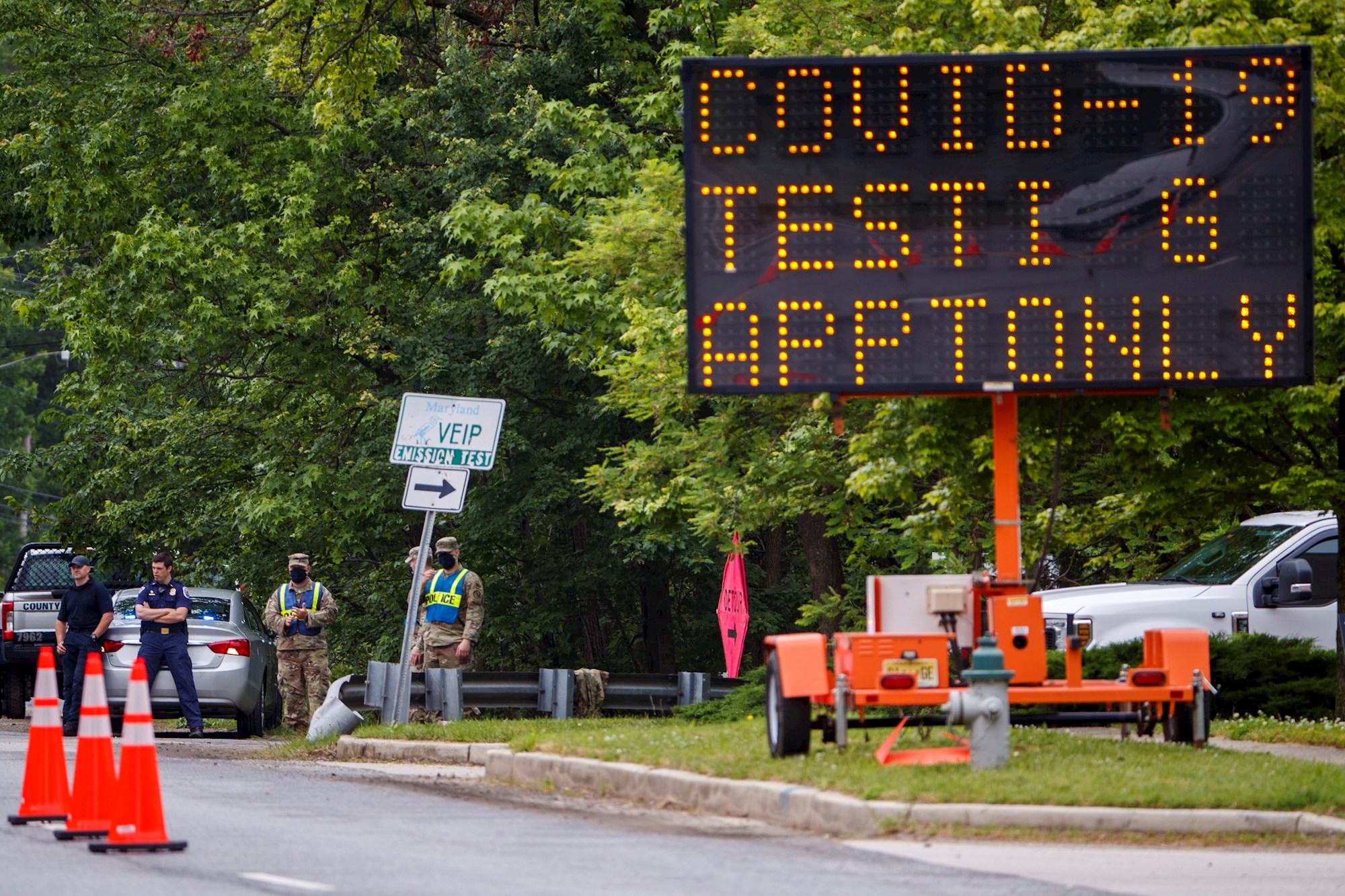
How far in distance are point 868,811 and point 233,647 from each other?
10.7 metres

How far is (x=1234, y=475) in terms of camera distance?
15.1 meters

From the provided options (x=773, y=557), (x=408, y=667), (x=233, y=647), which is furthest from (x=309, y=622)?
(x=773, y=557)

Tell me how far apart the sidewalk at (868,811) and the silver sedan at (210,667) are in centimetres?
791

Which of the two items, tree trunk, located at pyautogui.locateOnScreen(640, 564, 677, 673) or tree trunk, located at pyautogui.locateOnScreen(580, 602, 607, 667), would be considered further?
tree trunk, located at pyautogui.locateOnScreen(580, 602, 607, 667)

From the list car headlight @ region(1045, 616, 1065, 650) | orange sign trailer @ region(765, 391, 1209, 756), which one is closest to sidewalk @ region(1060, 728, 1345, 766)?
orange sign trailer @ region(765, 391, 1209, 756)

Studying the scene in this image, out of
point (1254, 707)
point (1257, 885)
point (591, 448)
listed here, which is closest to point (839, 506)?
point (1254, 707)

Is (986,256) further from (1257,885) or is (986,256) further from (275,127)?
(275,127)

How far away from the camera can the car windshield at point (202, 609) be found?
19.7 metres

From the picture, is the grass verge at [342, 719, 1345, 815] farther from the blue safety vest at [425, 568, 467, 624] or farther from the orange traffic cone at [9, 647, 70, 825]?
the blue safety vest at [425, 568, 467, 624]

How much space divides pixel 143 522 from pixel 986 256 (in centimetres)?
1835

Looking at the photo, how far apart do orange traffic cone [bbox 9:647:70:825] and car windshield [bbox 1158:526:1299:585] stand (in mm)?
10695

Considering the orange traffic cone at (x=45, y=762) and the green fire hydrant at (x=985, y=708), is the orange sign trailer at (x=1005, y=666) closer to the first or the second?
the green fire hydrant at (x=985, y=708)

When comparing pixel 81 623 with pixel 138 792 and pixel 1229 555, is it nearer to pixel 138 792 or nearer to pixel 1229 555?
pixel 138 792

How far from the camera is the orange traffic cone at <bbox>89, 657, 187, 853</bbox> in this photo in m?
8.98
